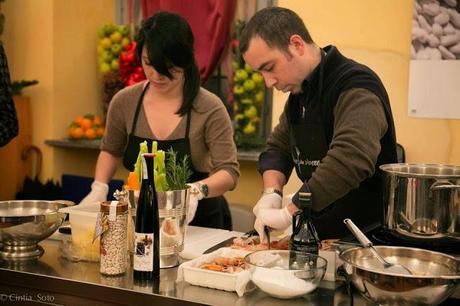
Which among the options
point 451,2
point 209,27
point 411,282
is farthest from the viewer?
point 209,27

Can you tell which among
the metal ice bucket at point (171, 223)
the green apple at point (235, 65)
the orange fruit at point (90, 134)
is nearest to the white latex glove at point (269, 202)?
the metal ice bucket at point (171, 223)

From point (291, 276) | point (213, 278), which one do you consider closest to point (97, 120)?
point (213, 278)

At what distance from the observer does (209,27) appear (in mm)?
4242

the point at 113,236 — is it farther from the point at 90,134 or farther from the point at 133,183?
the point at 90,134

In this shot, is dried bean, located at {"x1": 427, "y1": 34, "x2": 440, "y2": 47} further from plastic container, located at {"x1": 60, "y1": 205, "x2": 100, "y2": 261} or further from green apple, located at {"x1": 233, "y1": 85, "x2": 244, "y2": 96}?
plastic container, located at {"x1": 60, "y1": 205, "x2": 100, "y2": 261}

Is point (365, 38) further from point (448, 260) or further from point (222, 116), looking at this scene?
point (448, 260)

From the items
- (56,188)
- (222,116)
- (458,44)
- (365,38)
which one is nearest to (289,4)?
(365,38)

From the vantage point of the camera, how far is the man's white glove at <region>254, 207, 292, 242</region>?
1901 millimetres

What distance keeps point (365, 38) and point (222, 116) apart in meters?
1.21

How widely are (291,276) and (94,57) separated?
3.55 metres

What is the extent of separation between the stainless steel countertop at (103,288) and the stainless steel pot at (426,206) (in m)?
0.25

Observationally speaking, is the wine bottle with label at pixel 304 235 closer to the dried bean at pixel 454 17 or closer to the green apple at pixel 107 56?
the dried bean at pixel 454 17

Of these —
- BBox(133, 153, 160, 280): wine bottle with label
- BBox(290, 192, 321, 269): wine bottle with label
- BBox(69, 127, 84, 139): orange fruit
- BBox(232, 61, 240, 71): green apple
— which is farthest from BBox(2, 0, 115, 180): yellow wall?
BBox(290, 192, 321, 269): wine bottle with label

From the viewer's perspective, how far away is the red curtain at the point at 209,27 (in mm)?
4211
